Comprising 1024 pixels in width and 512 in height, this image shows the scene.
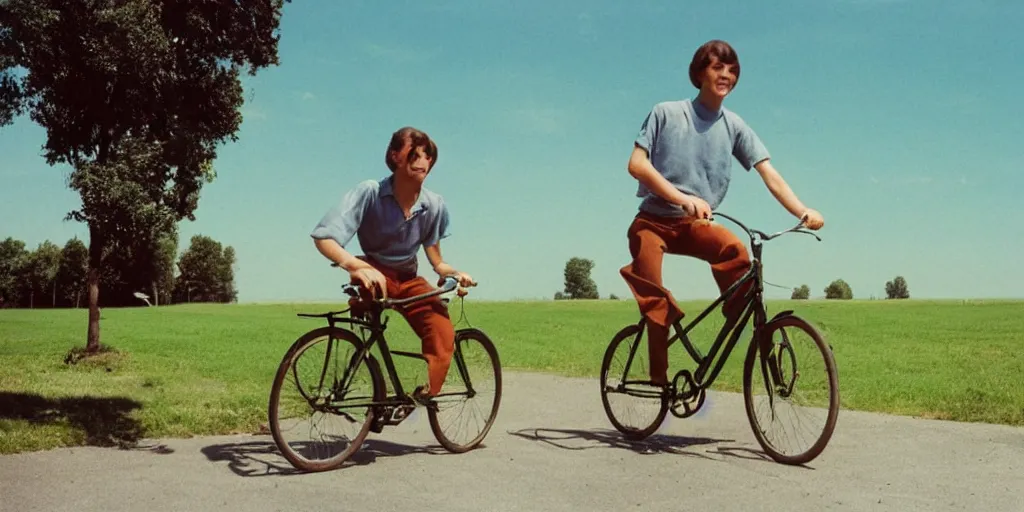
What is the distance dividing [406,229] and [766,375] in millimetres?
2683

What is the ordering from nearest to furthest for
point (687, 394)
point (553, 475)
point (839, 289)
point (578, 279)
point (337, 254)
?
point (553, 475) → point (337, 254) → point (687, 394) → point (839, 289) → point (578, 279)

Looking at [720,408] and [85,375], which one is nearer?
[720,408]

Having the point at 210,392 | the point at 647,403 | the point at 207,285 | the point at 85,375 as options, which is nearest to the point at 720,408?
the point at 647,403

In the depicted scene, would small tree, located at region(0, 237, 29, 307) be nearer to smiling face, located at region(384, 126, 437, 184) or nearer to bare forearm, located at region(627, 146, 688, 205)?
smiling face, located at region(384, 126, 437, 184)

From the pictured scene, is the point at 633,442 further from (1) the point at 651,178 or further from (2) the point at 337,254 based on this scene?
(2) the point at 337,254

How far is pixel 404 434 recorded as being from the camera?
7.36 meters

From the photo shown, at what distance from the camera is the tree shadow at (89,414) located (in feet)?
22.8

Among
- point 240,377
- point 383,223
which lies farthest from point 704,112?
point 240,377

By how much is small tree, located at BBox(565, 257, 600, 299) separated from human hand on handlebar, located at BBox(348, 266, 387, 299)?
442 feet

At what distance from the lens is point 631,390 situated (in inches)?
272

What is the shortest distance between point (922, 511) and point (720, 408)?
162 inches

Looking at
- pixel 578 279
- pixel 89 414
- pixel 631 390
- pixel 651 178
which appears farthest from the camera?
pixel 578 279

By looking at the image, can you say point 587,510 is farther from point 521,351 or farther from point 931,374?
point 521,351

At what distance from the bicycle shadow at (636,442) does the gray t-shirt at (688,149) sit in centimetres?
176
